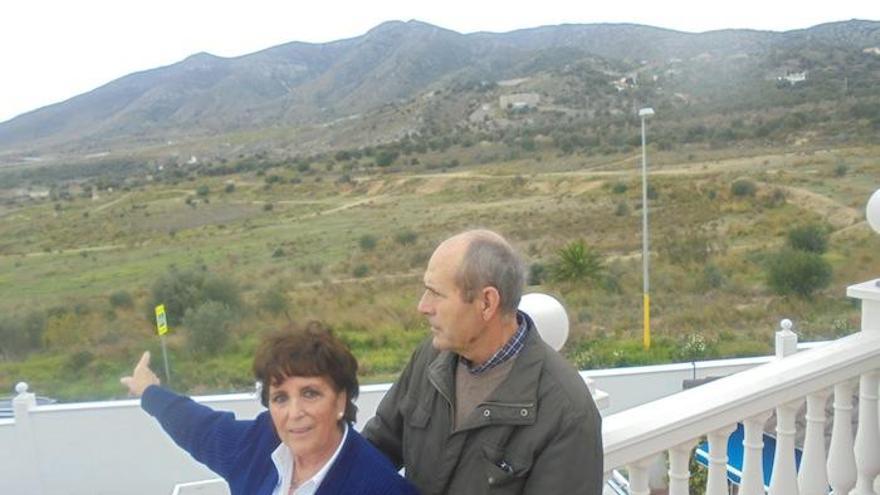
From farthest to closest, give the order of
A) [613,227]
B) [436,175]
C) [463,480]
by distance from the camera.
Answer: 1. [436,175]
2. [613,227]
3. [463,480]

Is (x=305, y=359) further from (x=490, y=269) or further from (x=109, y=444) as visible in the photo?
(x=109, y=444)

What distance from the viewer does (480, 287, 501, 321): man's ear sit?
112cm

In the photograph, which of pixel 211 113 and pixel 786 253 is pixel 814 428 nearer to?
pixel 786 253

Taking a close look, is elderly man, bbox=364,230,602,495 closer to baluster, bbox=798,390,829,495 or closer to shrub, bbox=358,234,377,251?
baluster, bbox=798,390,829,495

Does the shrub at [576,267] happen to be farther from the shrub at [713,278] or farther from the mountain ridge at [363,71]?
the mountain ridge at [363,71]

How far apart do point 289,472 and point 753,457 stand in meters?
0.90

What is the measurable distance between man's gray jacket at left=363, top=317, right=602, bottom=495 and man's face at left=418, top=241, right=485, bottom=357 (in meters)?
0.05

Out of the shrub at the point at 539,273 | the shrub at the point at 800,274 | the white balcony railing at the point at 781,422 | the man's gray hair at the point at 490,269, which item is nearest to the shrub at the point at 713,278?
the shrub at the point at 800,274

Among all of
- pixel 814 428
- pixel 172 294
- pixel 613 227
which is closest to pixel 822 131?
pixel 613 227

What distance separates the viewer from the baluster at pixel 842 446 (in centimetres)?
174

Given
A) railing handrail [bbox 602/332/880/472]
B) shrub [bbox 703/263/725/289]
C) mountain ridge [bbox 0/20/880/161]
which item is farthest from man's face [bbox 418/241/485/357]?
mountain ridge [bbox 0/20/880/161]

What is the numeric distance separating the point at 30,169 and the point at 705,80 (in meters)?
33.3

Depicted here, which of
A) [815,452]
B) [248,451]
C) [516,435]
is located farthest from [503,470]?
[815,452]

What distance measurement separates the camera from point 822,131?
27.8 metres
